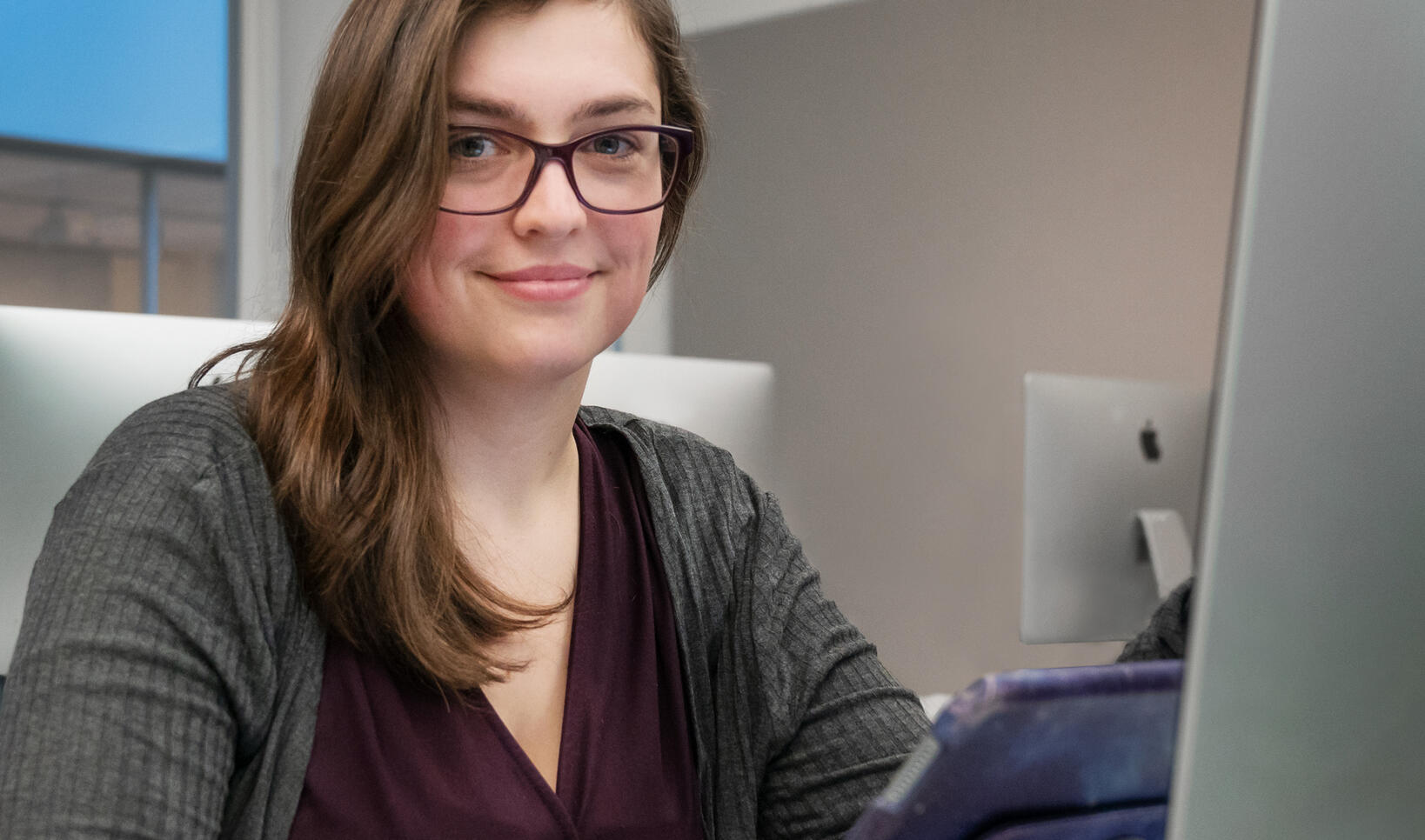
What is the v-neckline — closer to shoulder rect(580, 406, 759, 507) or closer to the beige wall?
shoulder rect(580, 406, 759, 507)

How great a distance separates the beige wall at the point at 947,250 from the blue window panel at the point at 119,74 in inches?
42.6

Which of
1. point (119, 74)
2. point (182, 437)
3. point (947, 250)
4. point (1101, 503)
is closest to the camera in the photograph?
point (182, 437)

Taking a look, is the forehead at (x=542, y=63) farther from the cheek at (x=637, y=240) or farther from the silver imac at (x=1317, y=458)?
the silver imac at (x=1317, y=458)

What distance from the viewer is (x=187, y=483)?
747 millimetres

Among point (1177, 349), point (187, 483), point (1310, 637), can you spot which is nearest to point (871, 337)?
point (1177, 349)

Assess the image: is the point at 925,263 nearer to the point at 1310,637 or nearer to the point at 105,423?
the point at 105,423

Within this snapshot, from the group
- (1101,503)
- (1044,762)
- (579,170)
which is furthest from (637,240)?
(1101,503)

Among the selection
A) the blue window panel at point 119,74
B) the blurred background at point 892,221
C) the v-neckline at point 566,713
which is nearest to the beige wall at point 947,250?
the blurred background at point 892,221

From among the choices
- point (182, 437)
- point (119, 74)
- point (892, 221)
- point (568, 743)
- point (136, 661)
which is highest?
point (119, 74)

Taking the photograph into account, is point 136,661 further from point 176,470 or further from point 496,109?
point 496,109

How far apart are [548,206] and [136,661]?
37 centimetres

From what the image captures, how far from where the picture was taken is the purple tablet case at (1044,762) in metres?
0.38

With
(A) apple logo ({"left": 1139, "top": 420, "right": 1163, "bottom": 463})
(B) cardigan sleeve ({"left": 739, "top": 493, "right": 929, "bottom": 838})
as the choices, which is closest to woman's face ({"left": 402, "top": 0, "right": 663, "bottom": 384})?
(B) cardigan sleeve ({"left": 739, "top": 493, "right": 929, "bottom": 838})

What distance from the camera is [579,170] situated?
33.8 inches
